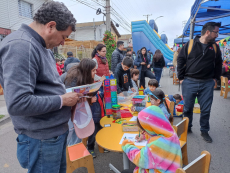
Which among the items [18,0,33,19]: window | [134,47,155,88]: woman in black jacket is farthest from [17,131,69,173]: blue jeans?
[18,0,33,19]: window

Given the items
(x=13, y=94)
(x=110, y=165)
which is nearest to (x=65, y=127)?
(x=13, y=94)

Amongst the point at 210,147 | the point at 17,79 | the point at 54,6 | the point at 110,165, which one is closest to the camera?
the point at 17,79

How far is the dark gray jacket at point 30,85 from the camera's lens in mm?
890

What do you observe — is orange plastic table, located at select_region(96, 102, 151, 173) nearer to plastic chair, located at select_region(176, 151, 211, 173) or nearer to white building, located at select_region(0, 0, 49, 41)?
plastic chair, located at select_region(176, 151, 211, 173)

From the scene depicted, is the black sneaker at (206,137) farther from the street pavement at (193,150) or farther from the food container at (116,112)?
the food container at (116,112)

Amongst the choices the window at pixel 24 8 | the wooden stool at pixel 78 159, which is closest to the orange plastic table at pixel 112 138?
the wooden stool at pixel 78 159

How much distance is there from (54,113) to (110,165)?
1.74 m

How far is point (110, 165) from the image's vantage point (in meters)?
2.49

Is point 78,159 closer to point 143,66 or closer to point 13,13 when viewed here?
point 143,66

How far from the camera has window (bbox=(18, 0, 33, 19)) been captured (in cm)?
1073

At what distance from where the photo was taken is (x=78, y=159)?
79.3 inches

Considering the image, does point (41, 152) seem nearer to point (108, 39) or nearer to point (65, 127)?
point (65, 127)

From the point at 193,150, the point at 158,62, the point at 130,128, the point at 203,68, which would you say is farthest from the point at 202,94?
the point at 158,62

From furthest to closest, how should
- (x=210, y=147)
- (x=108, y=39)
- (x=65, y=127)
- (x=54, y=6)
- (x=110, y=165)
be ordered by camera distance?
1. (x=108, y=39)
2. (x=210, y=147)
3. (x=110, y=165)
4. (x=65, y=127)
5. (x=54, y=6)
